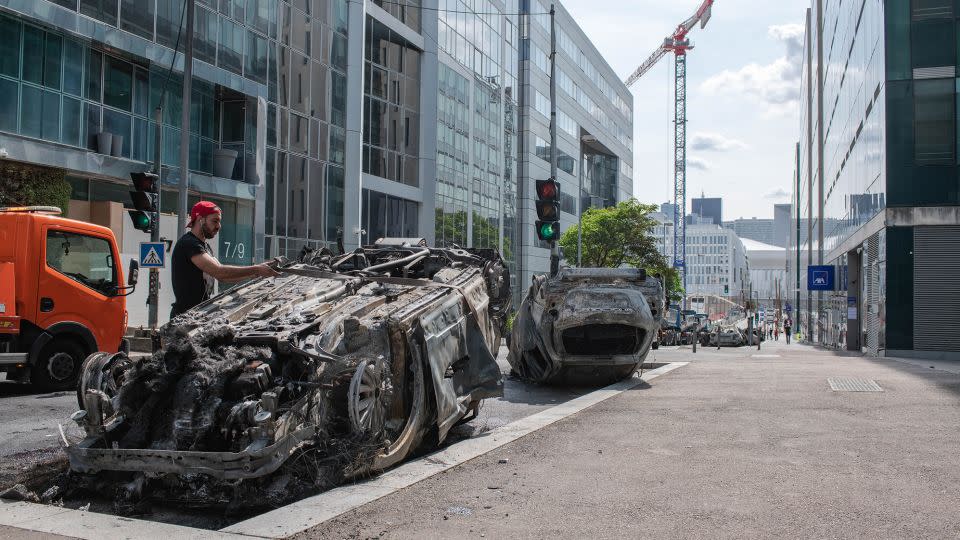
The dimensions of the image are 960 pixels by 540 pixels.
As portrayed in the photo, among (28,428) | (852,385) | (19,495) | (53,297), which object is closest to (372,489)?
(19,495)

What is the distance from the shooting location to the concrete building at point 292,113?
21.2 m

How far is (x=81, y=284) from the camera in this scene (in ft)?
40.8

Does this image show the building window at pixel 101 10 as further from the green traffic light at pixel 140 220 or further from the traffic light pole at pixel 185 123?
the green traffic light at pixel 140 220

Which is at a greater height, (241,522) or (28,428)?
(241,522)

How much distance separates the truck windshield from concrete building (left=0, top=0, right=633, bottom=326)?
446 centimetres

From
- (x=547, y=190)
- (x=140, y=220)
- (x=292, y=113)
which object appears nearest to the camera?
(x=547, y=190)

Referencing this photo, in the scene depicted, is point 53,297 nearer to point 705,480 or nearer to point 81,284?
point 81,284

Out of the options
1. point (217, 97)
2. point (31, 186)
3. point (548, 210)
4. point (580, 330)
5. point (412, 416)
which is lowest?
point (412, 416)

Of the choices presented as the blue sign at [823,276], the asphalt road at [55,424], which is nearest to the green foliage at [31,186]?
the asphalt road at [55,424]

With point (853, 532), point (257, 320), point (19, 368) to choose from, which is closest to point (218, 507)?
point (257, 320)

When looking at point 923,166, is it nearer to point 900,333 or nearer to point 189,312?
point 900,333

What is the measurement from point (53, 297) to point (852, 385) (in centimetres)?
1134

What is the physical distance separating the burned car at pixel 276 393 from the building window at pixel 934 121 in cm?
Answer: 2452

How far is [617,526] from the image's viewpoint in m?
5.07
